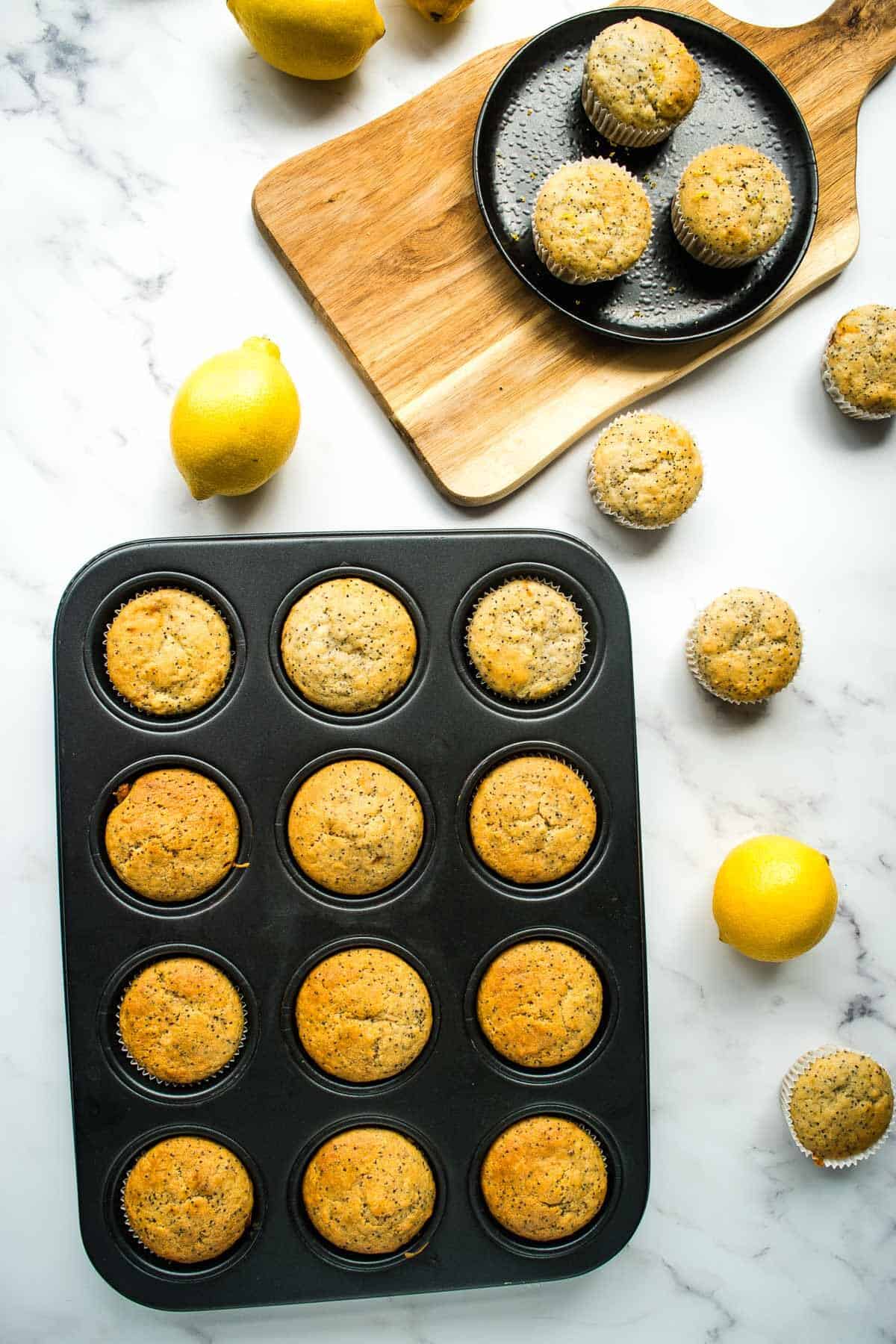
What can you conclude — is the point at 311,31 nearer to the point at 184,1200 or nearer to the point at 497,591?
the point at 497,591

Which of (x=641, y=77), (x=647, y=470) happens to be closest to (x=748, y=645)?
(x=647, y=470)

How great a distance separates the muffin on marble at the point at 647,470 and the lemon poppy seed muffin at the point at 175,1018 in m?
1.63

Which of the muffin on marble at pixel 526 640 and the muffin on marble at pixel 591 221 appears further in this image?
the muffin on marble at pixel 591 221

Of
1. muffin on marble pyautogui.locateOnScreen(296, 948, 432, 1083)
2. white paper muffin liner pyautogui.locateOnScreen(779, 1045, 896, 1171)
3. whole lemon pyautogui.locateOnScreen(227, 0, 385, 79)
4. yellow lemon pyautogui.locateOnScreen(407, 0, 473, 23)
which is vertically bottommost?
white paper muffin liner pyautogui.locateOnScreen(779, 1045, 896, 1171)

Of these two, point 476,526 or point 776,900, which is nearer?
point 776,900

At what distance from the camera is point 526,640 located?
2572mm

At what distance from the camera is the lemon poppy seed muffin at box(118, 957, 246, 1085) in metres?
2.54

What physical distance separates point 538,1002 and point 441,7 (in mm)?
2659

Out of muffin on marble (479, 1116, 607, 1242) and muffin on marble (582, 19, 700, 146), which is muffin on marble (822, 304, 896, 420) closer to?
muffin on marble (582, 19, 700, 146)

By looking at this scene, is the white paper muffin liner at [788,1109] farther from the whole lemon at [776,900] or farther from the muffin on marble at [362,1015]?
the muffin on marble at [362,1015]

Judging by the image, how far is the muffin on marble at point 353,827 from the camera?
253cm

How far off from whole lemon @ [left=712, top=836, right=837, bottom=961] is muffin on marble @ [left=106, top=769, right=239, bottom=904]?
1324mm

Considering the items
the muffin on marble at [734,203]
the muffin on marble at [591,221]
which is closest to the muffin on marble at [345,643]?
the muffin on marble at [591,221]

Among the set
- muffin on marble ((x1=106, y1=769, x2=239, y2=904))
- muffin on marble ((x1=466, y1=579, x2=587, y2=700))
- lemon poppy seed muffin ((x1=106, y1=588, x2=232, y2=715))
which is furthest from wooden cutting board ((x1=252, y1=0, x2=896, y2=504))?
muffin on marble ((x1=106, y1=769, x2=239, y2=904))
